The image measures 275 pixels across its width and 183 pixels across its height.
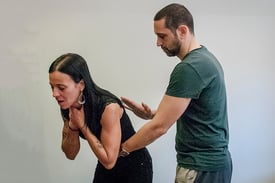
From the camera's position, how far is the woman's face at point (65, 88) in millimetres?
1768

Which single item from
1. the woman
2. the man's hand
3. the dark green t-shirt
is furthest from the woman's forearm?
the dark green t-shirt

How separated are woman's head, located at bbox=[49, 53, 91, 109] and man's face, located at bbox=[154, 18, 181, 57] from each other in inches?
15.3

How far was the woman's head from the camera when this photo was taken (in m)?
1.77

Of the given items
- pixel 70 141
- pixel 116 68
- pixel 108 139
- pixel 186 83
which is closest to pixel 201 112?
pixel 186 83

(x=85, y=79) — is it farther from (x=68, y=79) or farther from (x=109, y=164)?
(x=109, y=164)

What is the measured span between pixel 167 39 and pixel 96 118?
19.8 inches

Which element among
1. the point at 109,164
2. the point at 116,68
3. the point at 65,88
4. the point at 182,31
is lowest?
the point at 109,164

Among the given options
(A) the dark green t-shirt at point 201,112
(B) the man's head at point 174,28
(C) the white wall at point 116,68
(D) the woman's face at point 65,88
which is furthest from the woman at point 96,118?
(C) the white wall at point 116,68

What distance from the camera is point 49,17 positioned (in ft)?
8.31

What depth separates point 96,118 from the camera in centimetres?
187

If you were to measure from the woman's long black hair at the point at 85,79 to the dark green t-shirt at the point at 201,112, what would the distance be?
360 mm

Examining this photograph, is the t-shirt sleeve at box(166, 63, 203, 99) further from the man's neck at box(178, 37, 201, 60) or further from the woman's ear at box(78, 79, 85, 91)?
the woman's ear at box(78, 79, 85, 91)

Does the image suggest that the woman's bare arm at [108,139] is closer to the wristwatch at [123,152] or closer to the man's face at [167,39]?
the wristwatch at [123,152]

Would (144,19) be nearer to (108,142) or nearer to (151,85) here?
(151,85)
